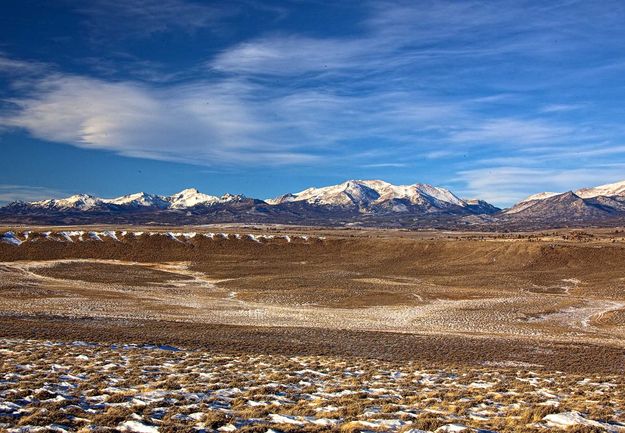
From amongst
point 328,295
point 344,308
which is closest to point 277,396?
point 344,308

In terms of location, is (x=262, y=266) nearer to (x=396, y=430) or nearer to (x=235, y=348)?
(x=235, y=348)

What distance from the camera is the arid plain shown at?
64.4 feet

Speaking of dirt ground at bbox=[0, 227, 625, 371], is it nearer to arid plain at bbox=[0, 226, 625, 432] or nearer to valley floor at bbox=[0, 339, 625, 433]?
arid plain at bbox=[0, 226, 625, 432]

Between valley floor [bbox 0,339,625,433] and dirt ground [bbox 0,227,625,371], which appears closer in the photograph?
valley floor [bbox 0,339,625,433]

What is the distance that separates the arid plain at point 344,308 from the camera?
64.4 ft

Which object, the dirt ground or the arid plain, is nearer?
the arid plain

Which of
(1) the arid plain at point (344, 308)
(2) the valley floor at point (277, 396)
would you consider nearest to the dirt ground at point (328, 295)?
(1) the arid plain at point (344, 308)

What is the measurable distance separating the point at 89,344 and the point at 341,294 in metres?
35.1

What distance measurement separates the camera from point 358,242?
108 meters

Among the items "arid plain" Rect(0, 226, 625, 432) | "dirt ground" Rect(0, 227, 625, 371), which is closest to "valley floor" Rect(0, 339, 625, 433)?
"arid plain" Rect(0, 226, 625, 432)

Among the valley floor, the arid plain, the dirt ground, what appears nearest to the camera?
the valley floor

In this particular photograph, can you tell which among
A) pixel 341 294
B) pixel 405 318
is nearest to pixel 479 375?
pixel 405 318

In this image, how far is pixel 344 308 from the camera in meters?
49.0

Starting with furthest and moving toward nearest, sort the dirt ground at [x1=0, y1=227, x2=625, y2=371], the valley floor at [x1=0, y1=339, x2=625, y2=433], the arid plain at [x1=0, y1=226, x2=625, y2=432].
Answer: the dirt ground at [x1=0, y1=227, x2=625, y2=371]
the arid plain at [x1=0, y1=226, x2=625, y2=432]
the valley floor at [x1=0, y1=339, x2=625, y2=433]
